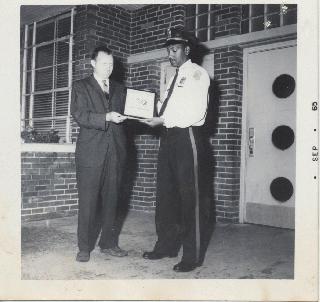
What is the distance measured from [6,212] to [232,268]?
1.93 meters

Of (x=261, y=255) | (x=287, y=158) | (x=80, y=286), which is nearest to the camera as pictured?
(x=80, y=286)

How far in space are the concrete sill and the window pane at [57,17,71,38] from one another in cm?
195

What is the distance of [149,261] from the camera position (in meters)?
3.61

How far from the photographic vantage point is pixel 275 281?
3020 millimetres

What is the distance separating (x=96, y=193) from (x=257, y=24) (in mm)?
3115

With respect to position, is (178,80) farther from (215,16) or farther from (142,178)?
(142,178)

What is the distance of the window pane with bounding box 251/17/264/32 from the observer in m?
5.02

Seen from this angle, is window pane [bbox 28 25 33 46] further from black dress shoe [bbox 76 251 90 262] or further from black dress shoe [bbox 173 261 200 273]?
black dress shoe [bbox 173 261 200 273]


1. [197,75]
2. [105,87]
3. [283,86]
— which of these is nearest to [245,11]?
[283,86]

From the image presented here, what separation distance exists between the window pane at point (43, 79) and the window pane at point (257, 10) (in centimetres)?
343

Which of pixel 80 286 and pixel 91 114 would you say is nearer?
pixel 80 286

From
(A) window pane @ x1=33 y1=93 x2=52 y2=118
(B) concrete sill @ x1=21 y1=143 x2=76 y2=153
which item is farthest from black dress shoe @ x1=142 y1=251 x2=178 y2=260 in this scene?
(A) window pane @ x1=33 y1=93 x2=52 y2=118

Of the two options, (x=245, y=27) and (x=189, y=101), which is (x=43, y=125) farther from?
(x=189, y=101)

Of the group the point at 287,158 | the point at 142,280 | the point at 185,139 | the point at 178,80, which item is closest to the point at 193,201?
the point at 185,139
